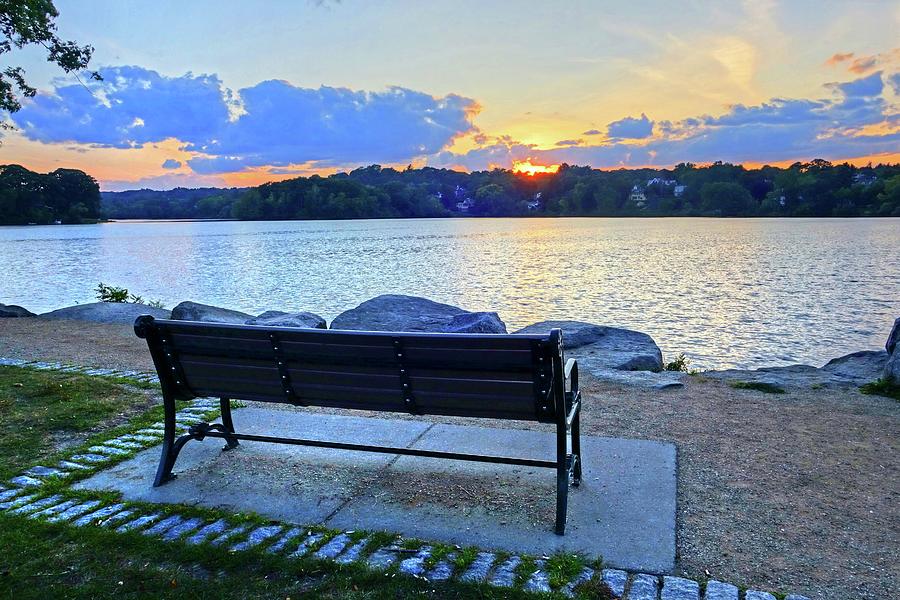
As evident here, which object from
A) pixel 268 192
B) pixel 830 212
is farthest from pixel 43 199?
pixel 830 212

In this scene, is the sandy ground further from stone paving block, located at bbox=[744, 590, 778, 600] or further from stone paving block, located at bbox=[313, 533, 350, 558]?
stone paving block, located at bbox=[313, 533, 350, 558]

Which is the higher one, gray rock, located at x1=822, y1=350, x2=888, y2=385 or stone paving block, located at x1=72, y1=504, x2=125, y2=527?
stone paving block, located at x1=72, y1=504, x2=125, y2=527

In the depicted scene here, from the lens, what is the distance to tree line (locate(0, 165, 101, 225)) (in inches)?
3999

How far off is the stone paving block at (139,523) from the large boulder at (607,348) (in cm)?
600

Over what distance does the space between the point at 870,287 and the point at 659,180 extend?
412 ft

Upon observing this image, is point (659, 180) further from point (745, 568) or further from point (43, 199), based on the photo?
point (745, 568)

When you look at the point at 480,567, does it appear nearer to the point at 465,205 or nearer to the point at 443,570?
the point at 443,570

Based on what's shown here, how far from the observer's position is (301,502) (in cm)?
421

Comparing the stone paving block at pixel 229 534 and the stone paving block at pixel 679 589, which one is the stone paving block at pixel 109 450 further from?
the stone paving block at pixel 679 589

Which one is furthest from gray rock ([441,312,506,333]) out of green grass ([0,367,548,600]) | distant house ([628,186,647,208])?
distant house ([628,186,647,208])

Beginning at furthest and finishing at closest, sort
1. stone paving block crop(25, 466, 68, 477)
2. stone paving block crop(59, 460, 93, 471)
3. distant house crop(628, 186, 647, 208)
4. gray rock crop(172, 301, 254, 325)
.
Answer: distant house crop(628, 186, 647, 208)
gray rock crop(172, 301, 254, 325)
stone paving block crop(59, 460, 93, 471)
stone paving block crop(25, 466, 68, 477)

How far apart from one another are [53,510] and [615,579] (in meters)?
3.33

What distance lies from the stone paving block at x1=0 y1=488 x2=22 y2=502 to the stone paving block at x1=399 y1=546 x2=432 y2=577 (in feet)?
8.99

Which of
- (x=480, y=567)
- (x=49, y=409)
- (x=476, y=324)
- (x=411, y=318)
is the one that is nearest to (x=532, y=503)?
(x=480, y=567)
